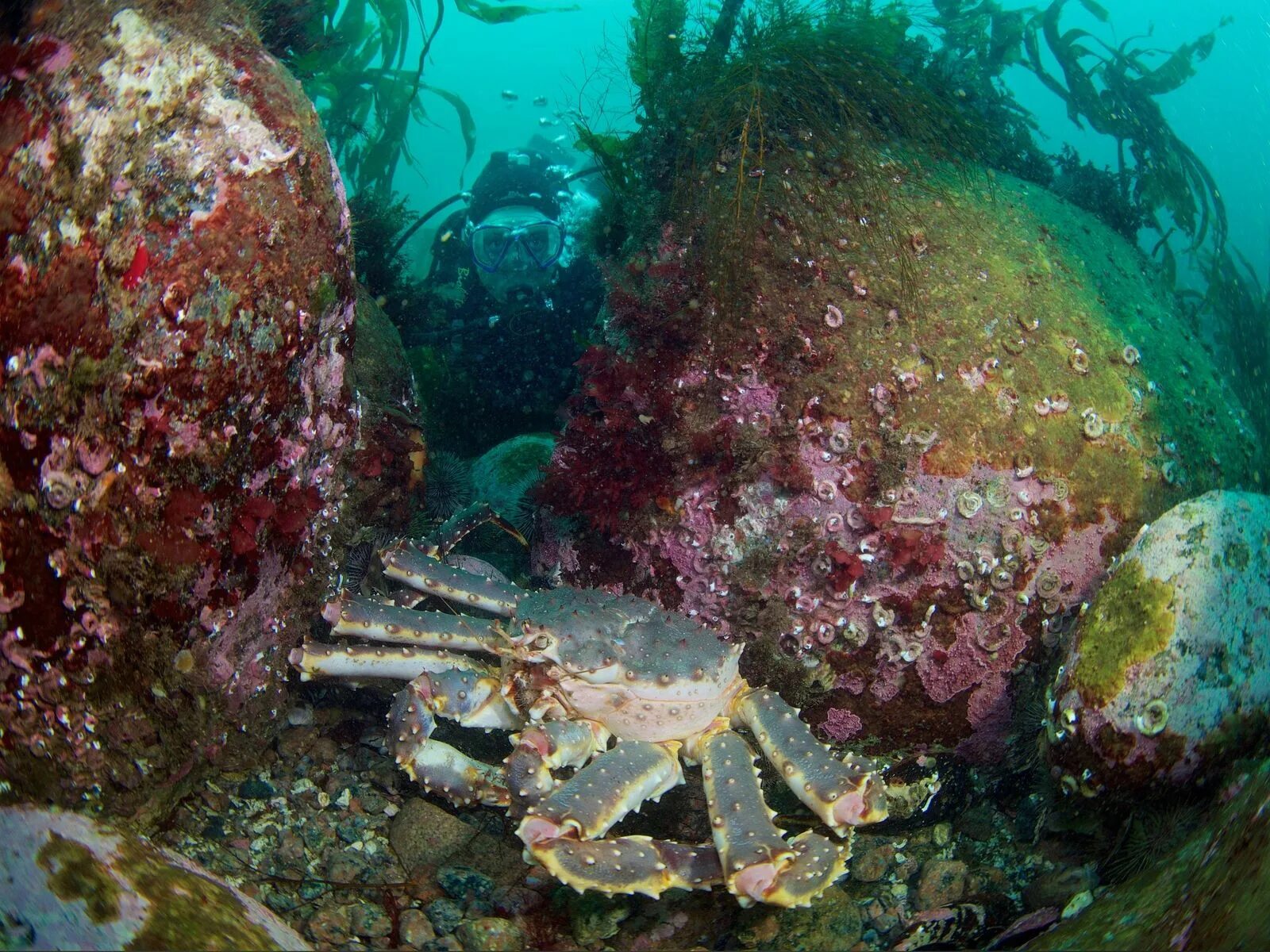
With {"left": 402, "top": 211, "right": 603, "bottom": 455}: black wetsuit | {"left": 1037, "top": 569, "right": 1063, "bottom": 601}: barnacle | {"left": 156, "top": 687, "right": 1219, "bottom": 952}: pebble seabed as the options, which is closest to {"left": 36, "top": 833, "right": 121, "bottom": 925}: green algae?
{"left": 156, "top": 687, "right": 1219, "bottom": 952}: pebble seabed

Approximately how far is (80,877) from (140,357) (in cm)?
173

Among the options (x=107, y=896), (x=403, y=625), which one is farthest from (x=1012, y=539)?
(x=107, y=896)

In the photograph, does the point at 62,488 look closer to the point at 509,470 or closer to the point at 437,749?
the point at 437,749

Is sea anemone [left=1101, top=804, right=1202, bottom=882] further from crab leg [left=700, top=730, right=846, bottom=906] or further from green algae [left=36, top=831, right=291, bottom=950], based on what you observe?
green algae [left=36, top=831, right=291, bottom=950]

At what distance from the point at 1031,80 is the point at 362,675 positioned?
9622cm

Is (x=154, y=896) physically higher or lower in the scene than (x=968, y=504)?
lower

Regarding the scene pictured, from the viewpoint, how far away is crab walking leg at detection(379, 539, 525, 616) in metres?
3.76

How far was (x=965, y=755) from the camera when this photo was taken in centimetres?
365

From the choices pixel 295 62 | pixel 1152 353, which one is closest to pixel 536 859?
pixel 1152 353

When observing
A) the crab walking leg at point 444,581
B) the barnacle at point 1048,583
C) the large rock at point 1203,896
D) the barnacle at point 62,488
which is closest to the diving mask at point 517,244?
the crab walking leg at point 444,581

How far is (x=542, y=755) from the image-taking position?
303 cm

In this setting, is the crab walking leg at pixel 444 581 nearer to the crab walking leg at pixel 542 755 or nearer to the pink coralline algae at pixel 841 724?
the crab walking leg at pixel 542 755

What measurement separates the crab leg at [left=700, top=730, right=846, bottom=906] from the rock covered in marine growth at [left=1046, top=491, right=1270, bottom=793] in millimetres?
1150

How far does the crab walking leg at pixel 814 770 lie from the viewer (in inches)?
117
